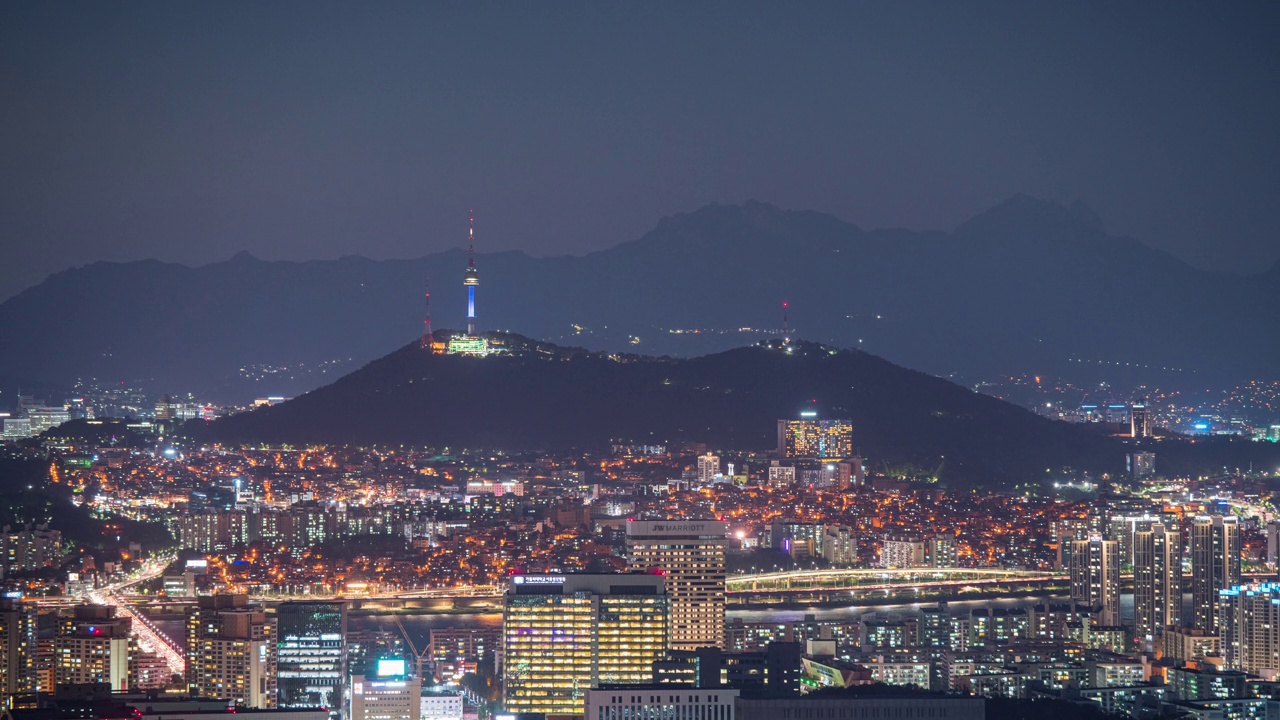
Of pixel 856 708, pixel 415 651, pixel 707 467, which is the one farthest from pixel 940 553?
pixel 856 708

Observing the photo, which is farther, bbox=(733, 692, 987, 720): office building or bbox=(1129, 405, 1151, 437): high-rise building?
bbox=(1129, 405, 1151, 437): high-rise building

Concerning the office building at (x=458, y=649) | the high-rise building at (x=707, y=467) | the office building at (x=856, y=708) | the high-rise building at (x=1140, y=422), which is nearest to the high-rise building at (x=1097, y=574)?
the office building at (x=458, y=649)

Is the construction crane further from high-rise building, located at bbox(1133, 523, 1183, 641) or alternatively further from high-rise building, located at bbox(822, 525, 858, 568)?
high-rise building, located at bbox(822, 525, 858, 568)

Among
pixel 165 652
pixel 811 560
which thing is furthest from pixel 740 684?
pixel 811 560

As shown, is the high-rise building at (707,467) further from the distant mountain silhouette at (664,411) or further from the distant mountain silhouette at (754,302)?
the distant mountain silhouette at (754,302)

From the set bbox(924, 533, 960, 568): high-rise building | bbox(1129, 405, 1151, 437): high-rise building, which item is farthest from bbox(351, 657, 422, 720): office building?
bbox(1129, 405, 1151, 437): high-rise building

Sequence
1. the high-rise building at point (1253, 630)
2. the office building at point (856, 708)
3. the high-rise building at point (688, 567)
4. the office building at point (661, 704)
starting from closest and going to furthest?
the office building at point (856, 708)
the office building at point (661, 704)
the high-rise building at point (1253, 630)
the high-rise building at point (688, 567)

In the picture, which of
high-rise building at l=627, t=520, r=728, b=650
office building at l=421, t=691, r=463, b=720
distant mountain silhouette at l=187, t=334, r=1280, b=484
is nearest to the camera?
office building at l=421, t=691, r=463, b=720
